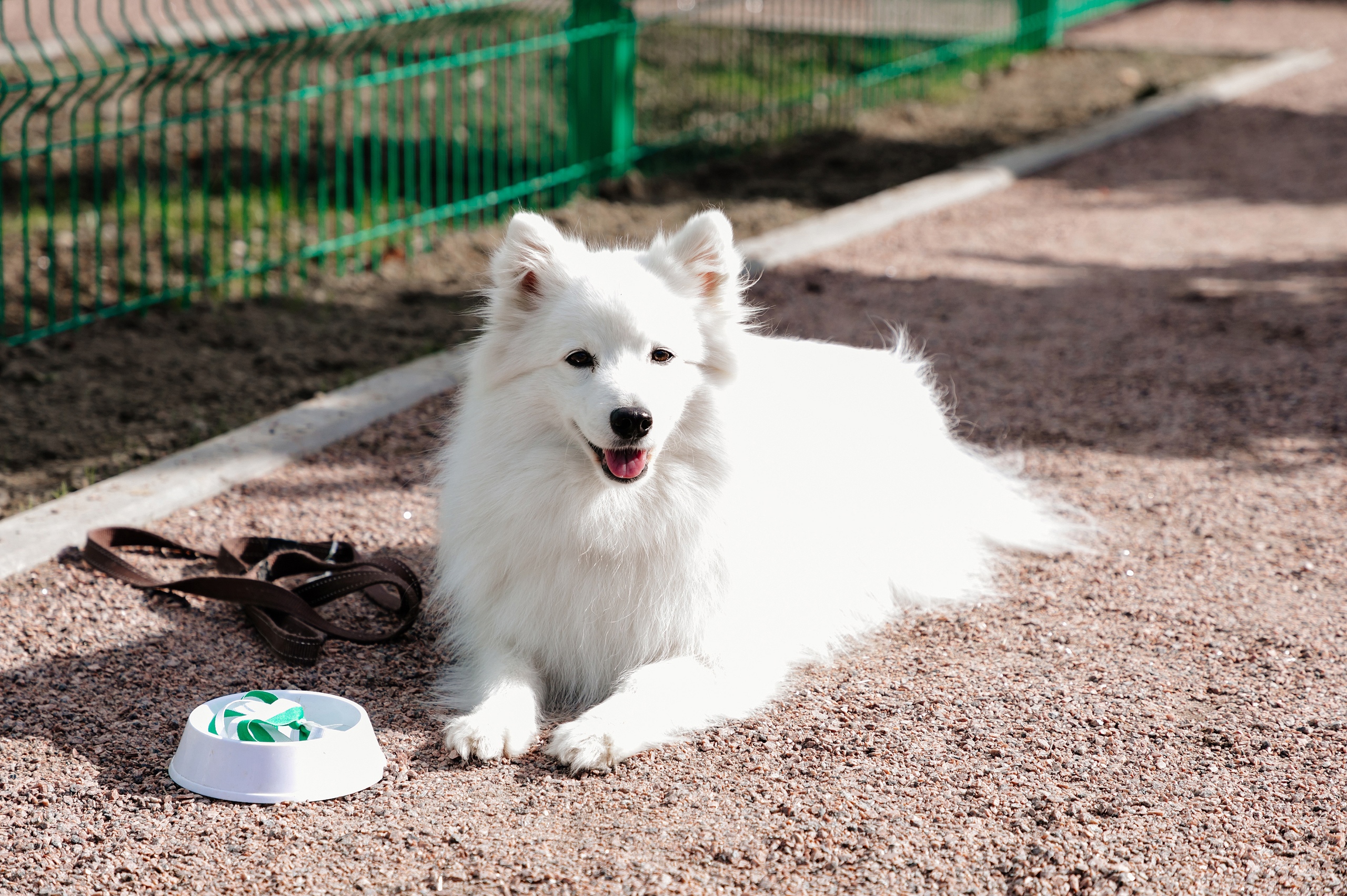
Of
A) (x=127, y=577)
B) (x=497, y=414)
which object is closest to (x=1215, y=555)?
(x=497, y=414)

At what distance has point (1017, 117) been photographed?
1204 centimetres

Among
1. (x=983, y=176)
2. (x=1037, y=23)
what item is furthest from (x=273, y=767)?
(x=1037, y=23)

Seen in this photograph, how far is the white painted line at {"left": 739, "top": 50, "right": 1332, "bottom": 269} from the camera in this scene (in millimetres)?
8305

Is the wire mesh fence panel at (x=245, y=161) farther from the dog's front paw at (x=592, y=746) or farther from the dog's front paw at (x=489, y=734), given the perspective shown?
the dog's front paw at (x=592, y=746)

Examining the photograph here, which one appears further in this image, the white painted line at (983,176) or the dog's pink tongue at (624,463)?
the white painted line at (983,176)

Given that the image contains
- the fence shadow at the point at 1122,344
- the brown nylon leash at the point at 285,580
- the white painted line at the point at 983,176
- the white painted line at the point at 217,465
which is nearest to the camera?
the brown nylon leash at the point at 285,580

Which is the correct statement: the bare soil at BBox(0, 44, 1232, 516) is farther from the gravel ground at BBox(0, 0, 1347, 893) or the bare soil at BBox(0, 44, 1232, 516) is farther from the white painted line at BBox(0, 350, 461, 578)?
the gravel ground at BBox(0, 0, 1347, 893)

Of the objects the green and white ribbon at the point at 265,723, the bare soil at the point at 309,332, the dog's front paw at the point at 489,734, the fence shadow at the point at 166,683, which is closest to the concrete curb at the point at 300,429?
the bare soil at the point at 309,332

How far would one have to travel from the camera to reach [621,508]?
3.57 m

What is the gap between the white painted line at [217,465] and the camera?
4484mm

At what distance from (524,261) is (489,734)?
4.03 feet

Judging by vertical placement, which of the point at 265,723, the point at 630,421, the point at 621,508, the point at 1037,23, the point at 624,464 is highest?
the point at 1037,23

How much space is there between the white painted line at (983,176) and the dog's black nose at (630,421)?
4509 millimetres

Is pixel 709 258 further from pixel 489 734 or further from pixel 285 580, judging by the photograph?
pixel 285 580
